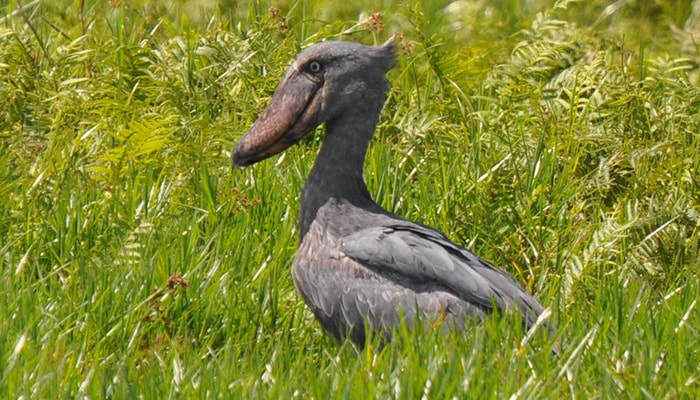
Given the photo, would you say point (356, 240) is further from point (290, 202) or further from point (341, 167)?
point (290, 202)

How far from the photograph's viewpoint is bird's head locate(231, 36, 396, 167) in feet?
19.0

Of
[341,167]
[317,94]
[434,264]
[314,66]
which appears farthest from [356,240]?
[314,66]

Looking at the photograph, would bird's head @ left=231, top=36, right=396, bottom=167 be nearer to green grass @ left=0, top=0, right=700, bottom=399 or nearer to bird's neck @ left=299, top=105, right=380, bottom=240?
bird's neck @ left=299, top=105, right=380, bottom=240

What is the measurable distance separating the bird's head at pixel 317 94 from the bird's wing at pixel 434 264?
2.16 feet

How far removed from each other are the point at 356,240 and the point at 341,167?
0.51 meters

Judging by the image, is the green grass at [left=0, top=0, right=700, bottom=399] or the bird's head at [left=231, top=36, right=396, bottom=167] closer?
the green grass at [left=0, top=0, right=700, bottom=399]

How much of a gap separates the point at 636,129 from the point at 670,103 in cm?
33

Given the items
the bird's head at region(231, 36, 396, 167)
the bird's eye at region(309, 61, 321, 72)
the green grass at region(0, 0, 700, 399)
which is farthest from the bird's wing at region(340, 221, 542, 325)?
the bird's eye at region(309, 61, 321, 72)

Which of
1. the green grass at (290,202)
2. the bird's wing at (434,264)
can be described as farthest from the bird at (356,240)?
the green grass at (290,202)

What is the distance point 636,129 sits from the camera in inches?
272

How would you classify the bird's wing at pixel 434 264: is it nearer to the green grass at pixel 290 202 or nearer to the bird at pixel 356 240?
the bird at pixel 356 240

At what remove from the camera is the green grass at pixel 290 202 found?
445 centimetres

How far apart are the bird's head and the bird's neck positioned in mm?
57

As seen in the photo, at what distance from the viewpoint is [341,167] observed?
5.73m
